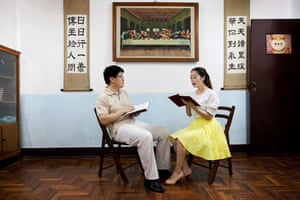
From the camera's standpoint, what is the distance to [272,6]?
12.9 ft

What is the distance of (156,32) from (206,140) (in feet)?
5.91

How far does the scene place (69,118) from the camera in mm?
3865

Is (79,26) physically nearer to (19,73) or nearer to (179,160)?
(19,73)

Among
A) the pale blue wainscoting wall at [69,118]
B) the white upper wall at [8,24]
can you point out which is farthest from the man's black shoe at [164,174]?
the white upper wall at [8,24]

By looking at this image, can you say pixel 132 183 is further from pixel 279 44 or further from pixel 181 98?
pixel 279 44

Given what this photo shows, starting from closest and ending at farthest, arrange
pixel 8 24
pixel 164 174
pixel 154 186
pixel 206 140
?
pixel 154 186, pixel 206 140, pixel 164 174, pixel 8 24

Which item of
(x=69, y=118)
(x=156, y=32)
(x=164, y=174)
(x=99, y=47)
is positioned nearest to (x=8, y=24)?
(x=99, y=47)

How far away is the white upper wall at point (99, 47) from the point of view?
12.6 ft

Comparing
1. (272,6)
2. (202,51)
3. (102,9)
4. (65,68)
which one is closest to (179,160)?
(202,51)

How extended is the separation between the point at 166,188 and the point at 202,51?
205 cm

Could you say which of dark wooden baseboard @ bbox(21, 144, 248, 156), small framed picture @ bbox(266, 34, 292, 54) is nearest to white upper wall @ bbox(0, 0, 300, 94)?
small framed picture @ bbox(266, 34, 292, 54)

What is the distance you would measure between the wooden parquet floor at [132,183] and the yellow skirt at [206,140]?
28cm

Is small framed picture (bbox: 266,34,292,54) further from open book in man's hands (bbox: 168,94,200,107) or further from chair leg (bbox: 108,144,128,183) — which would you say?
chair leg (bbox: 108,144,128,183)

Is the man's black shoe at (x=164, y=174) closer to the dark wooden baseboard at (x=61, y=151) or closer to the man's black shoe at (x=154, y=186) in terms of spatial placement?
the man's black shoe at (x=154, y=186)
